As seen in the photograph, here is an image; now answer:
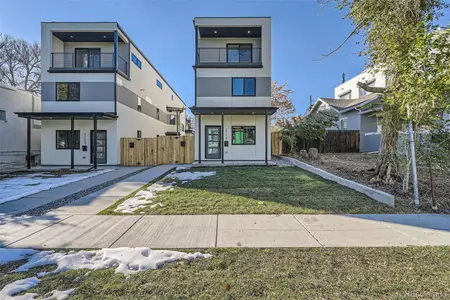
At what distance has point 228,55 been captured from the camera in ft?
54.1

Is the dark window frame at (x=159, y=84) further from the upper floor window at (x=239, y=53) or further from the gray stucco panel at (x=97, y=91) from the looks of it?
the upper floor window at (x=239, y=53)

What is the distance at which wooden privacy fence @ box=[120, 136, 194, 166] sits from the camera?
16031 millimetres

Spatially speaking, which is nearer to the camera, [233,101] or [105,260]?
[105,260]

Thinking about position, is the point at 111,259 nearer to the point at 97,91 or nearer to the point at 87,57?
the point at 97,91

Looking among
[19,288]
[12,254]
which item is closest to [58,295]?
[19,288]

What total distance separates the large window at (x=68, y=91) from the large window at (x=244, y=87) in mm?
9908

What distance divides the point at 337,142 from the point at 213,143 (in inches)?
421

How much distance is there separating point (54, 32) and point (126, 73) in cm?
457

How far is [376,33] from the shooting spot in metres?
7.09

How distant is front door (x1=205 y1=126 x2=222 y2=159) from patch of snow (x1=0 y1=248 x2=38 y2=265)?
12565 mm

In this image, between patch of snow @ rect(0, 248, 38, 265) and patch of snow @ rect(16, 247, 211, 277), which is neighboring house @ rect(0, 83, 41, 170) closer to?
patch of snow @ rect(0, 248, 38, 265)

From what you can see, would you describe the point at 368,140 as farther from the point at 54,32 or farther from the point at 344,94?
the point at 54,32

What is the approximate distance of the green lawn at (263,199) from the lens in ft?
17.8

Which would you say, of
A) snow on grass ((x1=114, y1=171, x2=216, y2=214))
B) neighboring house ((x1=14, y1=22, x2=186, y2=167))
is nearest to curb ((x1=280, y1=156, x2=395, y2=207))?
snow on grass ((x1=114, y1=171, x2=216, y2=214))
